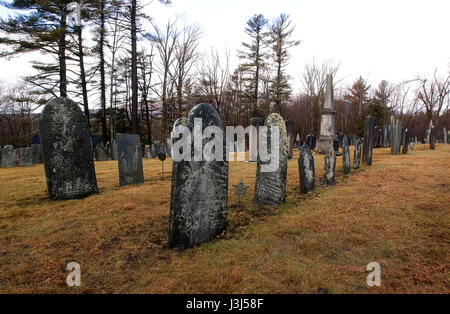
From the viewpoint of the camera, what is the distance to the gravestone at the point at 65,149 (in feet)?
16.5

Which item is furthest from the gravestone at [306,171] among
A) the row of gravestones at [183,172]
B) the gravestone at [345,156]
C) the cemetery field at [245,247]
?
the gravestone at [345,156]

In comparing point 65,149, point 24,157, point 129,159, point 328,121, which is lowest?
point 24,157

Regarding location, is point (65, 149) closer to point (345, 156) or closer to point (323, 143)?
point (345, 156)

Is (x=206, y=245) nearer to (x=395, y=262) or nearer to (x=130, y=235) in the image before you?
(x=130, y=235)

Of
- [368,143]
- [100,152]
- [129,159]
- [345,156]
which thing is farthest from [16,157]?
[368,143]

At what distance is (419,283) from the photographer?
2.04 meters

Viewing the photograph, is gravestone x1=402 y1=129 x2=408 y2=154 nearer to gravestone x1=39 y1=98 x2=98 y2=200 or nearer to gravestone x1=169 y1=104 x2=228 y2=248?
gravestone x1=169 y1=104 x2=228 y2=248

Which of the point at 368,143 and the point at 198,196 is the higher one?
the point at 368,143

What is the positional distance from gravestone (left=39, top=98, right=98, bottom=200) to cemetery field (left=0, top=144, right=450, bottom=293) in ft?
1.52

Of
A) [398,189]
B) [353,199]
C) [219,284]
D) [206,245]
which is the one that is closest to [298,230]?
[206,245]

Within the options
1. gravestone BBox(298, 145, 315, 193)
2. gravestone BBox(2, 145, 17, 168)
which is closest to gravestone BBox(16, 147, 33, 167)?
gravestone BBox(2, 145, 17, 168)

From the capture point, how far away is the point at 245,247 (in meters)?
2.80

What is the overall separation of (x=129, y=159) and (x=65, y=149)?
69.3 inches

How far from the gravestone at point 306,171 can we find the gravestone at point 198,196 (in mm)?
2861
